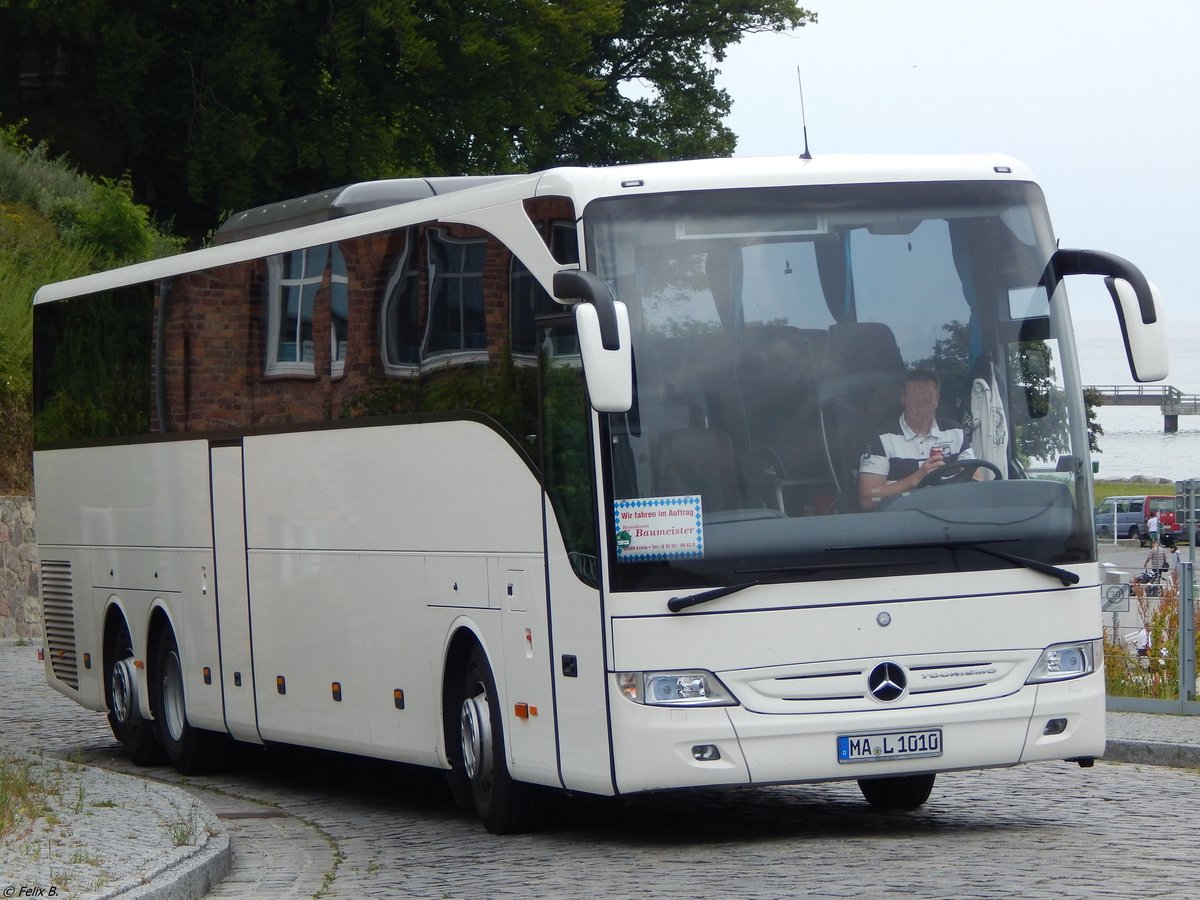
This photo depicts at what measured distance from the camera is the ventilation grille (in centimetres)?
1869

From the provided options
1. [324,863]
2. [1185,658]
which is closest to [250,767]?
[324,863]

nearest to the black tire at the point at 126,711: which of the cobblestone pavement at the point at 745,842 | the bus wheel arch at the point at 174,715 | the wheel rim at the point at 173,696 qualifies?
the bus wheel arch at the point at 174,715

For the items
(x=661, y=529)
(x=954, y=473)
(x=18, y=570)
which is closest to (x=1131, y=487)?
(x=18, y=570)

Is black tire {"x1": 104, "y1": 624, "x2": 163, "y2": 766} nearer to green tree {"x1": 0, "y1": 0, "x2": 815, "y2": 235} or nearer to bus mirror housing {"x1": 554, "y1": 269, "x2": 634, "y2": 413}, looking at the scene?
bus mirror housing {"x1": 554, "y1": 269, "x2": 634, "y2": 413}

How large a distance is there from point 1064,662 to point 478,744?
3.18m

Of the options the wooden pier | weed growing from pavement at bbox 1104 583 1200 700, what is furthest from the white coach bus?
the wooden pier

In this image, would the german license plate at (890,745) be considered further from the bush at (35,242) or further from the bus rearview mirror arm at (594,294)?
the bush at (35,242)

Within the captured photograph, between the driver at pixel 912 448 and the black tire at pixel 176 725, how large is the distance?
301 inches

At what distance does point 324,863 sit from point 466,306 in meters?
3.04

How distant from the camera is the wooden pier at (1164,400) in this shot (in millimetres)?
104500

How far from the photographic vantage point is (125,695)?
57.5 feet

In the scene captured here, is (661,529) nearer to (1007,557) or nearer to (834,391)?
(834,391)

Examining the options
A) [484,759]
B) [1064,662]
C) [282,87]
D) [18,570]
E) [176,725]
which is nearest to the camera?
[1064,662]

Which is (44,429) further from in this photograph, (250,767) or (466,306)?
(466,306)
